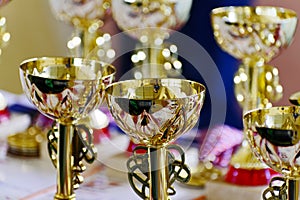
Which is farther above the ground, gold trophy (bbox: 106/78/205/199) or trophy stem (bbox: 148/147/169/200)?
gold trophy (bbox: 106/78/205/199)

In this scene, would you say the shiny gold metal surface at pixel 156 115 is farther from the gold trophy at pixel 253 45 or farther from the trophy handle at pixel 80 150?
the gold trophy at pixel 253 45

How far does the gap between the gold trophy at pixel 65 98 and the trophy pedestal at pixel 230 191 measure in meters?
0.18

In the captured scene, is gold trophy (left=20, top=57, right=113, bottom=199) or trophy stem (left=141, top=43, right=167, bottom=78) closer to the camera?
gold trophy (left=20, top=57, right=113, bottom=199)

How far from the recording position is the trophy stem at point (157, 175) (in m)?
0.81

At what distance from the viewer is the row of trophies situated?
0.78 m

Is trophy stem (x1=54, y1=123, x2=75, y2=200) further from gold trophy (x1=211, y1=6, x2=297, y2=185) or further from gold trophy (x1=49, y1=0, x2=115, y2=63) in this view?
gold trophy (x1=49, y1=0, x2=115, y2=63)

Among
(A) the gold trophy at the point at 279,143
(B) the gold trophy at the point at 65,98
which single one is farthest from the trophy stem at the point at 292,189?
(B) the gold trophy at the point at 65,98

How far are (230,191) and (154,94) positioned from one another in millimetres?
232

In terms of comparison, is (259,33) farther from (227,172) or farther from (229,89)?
(229,89)

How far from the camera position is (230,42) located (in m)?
1.13

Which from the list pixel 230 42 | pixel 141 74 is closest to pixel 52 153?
pixel 230 42

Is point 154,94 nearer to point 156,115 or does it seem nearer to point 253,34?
point 156,115

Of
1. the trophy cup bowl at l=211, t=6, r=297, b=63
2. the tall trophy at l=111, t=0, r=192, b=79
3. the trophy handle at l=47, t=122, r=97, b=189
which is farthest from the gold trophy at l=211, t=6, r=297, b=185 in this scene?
the trophy handle at l=47, t=122, r=97, b=189

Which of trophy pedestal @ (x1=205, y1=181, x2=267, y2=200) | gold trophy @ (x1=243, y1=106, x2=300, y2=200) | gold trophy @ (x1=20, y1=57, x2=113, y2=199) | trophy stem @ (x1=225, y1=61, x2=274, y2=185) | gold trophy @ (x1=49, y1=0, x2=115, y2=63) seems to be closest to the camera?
gold trophy @ (x1=243, y1=106, x2=300, y2=200)
